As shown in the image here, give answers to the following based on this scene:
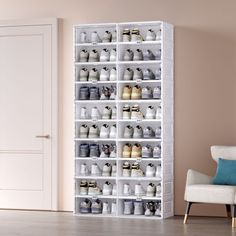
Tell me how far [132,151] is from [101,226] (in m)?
1.16

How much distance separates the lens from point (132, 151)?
9.55 m

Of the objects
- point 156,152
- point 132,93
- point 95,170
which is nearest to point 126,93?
point 132,93

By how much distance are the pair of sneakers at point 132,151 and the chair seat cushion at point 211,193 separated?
0.85 m

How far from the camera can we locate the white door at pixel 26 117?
397 inches

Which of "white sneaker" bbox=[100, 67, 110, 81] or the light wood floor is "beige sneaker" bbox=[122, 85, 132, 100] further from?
the light wood floor

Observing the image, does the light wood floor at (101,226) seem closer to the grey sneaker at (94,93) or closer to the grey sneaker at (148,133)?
the grey sneaker at (148,133)

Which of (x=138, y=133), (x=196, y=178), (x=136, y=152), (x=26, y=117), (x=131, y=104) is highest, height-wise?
(x=131, y=104)

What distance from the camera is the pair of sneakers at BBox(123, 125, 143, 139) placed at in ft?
31.3

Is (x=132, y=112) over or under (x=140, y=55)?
under

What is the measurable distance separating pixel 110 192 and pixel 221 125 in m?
1.56

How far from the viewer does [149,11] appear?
980 cm

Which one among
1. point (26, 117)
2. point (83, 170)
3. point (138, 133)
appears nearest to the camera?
point (138, 133)

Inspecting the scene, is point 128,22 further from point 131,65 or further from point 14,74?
point 14,74

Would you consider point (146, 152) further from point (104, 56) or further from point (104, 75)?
point (104, 56)
